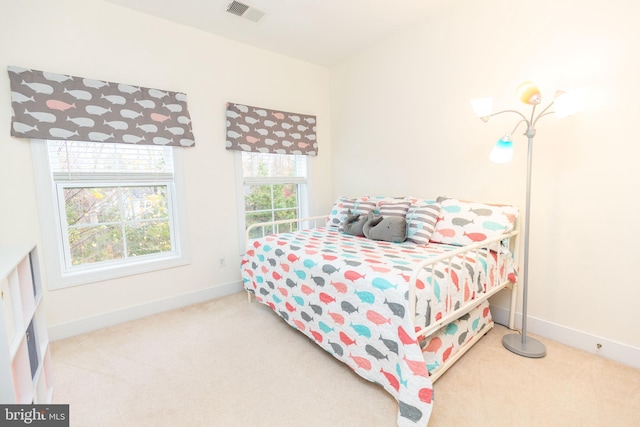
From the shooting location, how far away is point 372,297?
4.72 ft

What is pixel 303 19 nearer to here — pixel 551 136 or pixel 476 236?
pixel 551 136

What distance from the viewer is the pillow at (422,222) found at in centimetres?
216

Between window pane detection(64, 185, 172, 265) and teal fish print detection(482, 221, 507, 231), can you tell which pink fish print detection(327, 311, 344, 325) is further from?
window pane detection(64, 185, 172, 265)

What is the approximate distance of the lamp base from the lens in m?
1.78

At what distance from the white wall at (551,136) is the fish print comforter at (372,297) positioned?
491mm

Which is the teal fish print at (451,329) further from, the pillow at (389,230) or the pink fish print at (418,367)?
Result: the pillow at (389,230)

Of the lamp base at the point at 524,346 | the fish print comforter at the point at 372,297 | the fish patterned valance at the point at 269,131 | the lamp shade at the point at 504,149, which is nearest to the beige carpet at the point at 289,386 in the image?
the lamp base at the point at 524,346

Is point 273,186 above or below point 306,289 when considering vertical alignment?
above

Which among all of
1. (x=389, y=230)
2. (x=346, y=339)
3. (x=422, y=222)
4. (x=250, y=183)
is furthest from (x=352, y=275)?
(x=250, y=183)

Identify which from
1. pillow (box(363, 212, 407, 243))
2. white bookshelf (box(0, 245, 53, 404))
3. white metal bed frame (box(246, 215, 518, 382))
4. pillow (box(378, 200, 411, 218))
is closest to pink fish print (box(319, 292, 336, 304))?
white metal bed frame (box(246, 215, 518, 382))

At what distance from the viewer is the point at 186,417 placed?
54.7 inches

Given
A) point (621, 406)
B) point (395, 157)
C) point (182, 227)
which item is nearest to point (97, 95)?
point (182, 227)

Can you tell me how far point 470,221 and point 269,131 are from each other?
2.02 m

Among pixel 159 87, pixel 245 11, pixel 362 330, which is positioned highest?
pixel 245 11
